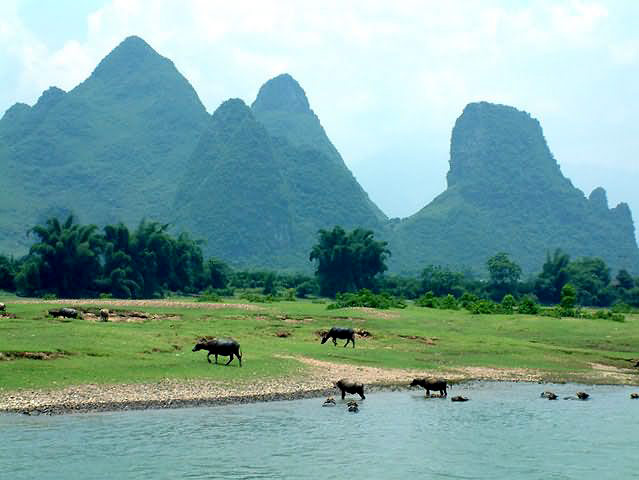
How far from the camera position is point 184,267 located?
99.5 meters

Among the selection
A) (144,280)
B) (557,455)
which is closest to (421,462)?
(557,455)

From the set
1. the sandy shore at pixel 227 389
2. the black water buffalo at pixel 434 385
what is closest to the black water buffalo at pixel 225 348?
the sandy shore at pixel 227 389

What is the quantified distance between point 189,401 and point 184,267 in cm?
7136

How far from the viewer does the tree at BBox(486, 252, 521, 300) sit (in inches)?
4537

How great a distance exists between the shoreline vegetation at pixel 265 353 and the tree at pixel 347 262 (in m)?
43.2

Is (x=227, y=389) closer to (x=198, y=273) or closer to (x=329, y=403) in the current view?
(x=329, y=403)

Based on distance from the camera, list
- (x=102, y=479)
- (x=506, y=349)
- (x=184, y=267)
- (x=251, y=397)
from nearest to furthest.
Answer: (x=102, y=479), (x=251, y=397), (x=506, y=349), (x=184, y=267)

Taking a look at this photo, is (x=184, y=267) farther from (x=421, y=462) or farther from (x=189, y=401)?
(x=421, y=462)

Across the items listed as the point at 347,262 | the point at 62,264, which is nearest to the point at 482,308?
the point at 347,262

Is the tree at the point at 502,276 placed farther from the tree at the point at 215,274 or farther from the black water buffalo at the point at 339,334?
the black water buffalo at the point at 339,334

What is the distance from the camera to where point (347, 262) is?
354 feet

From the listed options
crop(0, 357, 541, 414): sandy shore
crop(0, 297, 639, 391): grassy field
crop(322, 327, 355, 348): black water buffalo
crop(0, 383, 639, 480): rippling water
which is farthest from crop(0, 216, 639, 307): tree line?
crop(0, 383, 639, 480): rippling water

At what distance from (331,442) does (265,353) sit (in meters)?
15.0

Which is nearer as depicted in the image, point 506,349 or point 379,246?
point 506,349
